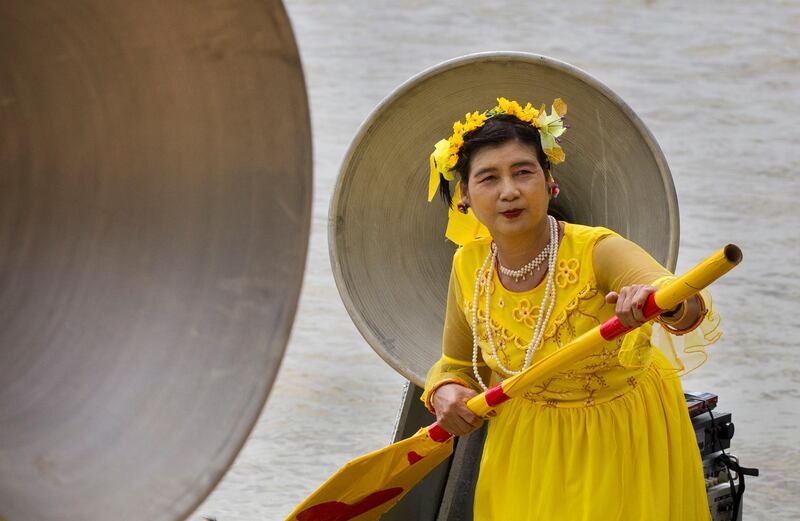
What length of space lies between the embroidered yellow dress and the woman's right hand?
5 cm

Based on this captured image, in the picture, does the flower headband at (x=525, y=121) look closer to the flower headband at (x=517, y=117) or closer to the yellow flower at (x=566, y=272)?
the flower headband at (x=517, y=117)

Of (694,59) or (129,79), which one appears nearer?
(129,79)

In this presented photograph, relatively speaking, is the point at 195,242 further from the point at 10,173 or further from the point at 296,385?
the point at 296,385

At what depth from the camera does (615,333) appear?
1.61 m

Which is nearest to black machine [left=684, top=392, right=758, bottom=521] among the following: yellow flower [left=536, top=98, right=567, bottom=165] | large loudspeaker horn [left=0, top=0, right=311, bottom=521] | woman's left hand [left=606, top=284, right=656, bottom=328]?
yellow flower [left=536, top=98, right=567, bottom=165]

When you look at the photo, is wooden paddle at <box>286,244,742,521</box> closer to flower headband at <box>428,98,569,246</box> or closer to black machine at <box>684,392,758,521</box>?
flower headband at <box>428,98,569,246</box>

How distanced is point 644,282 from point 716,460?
0.75 metres

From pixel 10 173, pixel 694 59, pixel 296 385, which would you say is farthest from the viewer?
pixel 694 59

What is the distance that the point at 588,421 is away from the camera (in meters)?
1.82

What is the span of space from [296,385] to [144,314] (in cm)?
253

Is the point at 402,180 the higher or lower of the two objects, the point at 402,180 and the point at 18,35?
the higher

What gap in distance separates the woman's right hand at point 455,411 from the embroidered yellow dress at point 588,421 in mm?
53

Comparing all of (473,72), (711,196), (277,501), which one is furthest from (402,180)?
(711,196)

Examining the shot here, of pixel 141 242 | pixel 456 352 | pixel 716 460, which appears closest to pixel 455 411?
pixel 456 352
